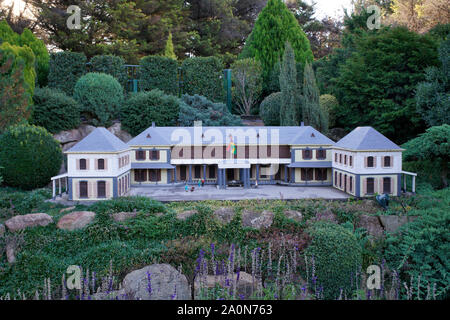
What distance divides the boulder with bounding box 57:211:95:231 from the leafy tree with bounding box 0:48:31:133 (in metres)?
13.0

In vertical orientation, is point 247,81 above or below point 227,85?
above

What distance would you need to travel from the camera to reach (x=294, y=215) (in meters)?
15.3

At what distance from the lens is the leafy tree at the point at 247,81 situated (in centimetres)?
3834

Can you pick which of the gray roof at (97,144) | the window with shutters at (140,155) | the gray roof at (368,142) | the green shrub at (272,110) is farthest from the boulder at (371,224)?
the green shrub at (272,110)

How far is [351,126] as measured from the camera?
33594 millimetres

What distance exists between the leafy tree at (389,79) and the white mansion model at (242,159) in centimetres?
681

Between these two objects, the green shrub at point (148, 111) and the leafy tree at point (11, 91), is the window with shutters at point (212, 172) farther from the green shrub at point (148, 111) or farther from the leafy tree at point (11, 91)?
the leafy tree at point (11, 91)

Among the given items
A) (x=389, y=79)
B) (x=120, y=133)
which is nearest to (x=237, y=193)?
(x=120, y=133)

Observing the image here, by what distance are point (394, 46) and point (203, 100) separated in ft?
59.0

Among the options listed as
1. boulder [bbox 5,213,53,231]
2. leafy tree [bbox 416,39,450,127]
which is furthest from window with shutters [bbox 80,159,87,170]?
leafy tree [bbox 416,39,450,127]

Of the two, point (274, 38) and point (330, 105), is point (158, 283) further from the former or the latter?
point (274, 38)

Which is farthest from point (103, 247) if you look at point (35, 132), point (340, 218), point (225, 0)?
point (225, 0)

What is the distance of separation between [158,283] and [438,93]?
24113 mm

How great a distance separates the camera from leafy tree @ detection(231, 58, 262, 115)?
3834 centimetres
